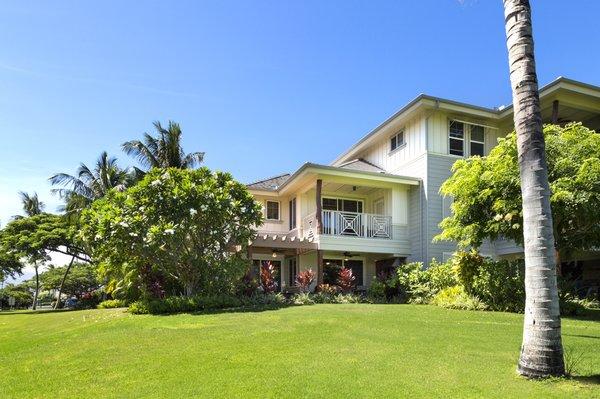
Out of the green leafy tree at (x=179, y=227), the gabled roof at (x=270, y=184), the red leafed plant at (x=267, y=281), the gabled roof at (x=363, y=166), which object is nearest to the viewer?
the green leafy tree at (x=179, y=227)

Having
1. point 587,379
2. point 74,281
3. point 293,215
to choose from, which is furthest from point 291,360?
point 74,281

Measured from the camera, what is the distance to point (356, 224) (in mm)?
20938

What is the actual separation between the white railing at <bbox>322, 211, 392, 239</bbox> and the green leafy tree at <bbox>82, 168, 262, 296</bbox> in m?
4.84

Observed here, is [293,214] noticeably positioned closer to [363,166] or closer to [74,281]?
[363,166]

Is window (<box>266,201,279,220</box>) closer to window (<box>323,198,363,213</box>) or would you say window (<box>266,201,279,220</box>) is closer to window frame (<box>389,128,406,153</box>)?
window (<box>323,198,363,213</box>)

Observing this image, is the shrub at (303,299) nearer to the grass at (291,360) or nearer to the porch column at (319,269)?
the porch column at (319,269)

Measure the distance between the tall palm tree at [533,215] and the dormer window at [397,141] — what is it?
15.9m

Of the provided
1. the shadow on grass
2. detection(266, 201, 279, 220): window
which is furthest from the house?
the shadow on grass

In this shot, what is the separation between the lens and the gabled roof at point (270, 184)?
24364 mm

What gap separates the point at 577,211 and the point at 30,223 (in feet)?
84.0

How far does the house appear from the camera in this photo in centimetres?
1956

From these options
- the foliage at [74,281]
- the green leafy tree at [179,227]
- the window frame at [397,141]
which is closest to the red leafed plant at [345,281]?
the green leafy tree at [179,227]

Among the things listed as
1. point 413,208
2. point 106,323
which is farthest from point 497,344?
point 413,208

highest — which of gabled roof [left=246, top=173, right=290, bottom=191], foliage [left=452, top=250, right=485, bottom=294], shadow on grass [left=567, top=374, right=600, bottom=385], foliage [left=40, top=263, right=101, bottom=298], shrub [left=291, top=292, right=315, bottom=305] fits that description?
gabled roof [left=246, top=173, right=290, bottom=191]
